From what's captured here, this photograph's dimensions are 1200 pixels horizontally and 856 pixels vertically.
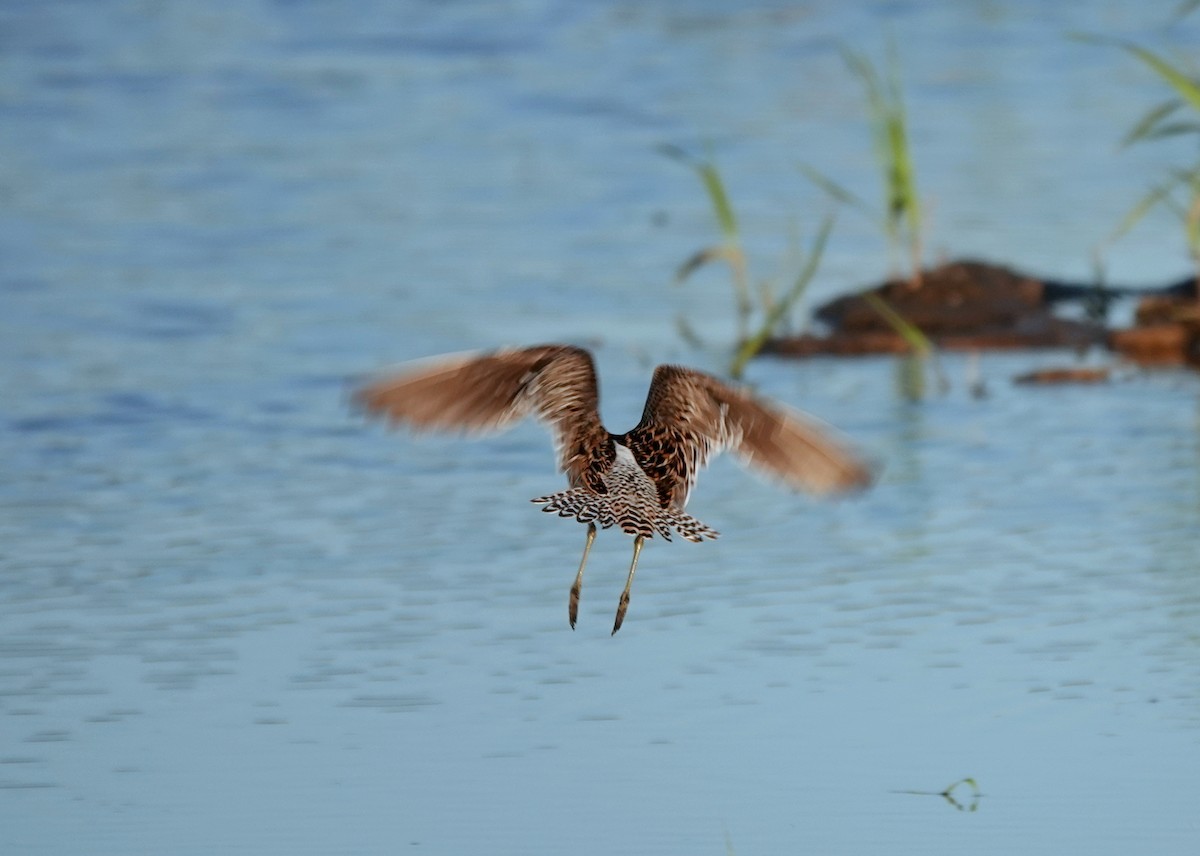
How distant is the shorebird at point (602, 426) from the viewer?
582 cm

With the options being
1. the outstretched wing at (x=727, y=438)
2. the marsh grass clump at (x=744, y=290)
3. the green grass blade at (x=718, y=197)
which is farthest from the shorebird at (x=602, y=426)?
the green grass blade at (x=718, y=197)

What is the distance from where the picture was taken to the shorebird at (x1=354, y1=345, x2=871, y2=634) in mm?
5816

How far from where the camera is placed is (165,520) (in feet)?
25.2

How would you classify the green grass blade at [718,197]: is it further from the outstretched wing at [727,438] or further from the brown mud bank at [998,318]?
the outstretched wing at [727,438]

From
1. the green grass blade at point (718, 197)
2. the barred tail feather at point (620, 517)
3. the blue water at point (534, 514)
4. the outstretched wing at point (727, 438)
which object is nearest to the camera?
the barred tail feather at point (620, 517)

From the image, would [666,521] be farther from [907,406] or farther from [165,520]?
[907,406]

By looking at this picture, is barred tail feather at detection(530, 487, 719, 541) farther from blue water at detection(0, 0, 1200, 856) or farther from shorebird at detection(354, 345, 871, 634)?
blue water at detection(0, 0, 1200, 856)

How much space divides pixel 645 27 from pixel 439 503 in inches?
375

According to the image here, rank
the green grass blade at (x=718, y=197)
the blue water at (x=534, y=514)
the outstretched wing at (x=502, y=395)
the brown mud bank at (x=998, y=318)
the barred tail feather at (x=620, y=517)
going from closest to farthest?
the barred tail feather at (x=620, y=517), the blue water at (x=534, y=514), the outstretched wing at (x=502, y=395), the green grass blade at (x=718, y=197), the brown mud bank at (x=998, y=318)

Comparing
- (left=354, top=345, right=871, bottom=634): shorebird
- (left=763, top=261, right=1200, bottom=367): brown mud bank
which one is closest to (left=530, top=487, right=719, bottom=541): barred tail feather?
(left=354, top=345, right=871, bottom=634): shorebird

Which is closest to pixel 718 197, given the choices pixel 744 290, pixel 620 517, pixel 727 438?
pixel 744 290

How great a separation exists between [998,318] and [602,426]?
4.79 metres

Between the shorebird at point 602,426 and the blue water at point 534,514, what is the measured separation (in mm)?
593

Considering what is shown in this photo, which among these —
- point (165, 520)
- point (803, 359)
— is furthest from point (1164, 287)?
point (165, 520)
